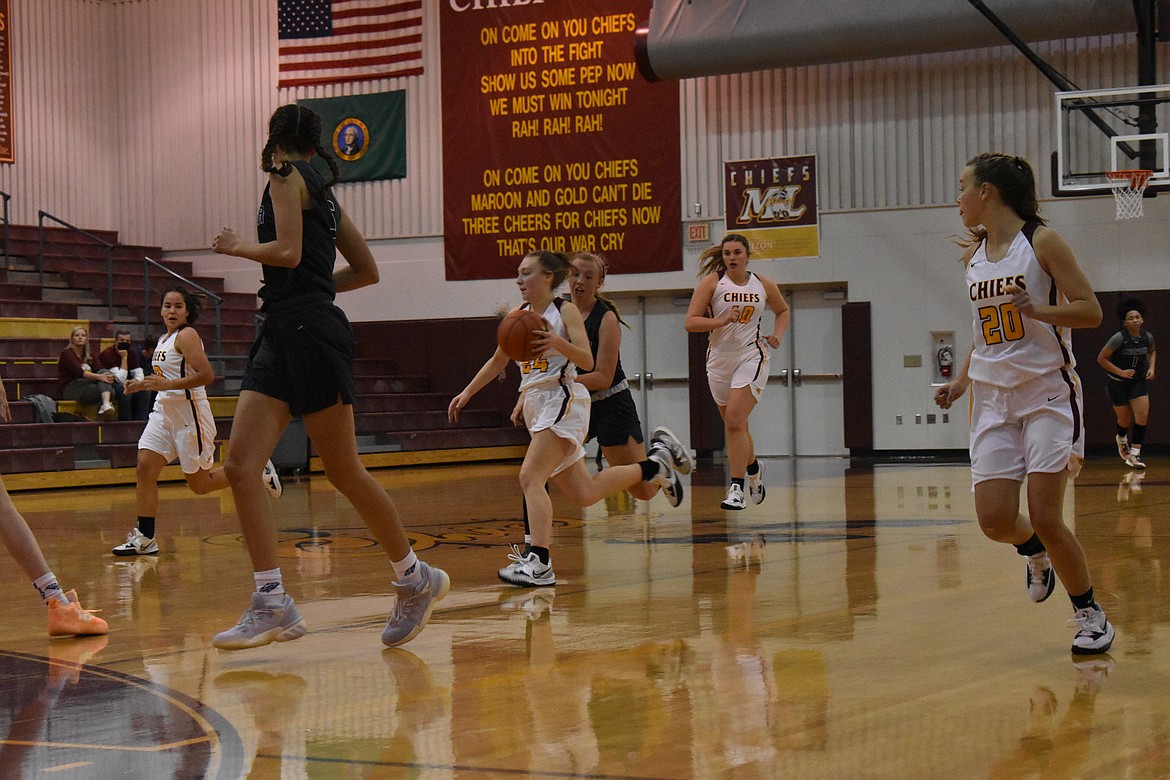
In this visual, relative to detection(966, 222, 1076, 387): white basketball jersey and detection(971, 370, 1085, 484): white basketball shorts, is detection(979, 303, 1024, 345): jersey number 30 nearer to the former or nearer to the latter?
detection(966, 222, 1076, 387): white basketball jersey

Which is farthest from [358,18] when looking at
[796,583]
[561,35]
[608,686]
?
[608,686]

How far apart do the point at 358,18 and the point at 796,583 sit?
1778cm

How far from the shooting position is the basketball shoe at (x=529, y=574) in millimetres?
6387

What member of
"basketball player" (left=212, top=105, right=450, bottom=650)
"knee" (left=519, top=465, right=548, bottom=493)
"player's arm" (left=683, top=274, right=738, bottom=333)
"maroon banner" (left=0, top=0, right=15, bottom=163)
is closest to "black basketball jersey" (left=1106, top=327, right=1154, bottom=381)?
"player's arm" (left=683, top=274, right=738, bottom=333)

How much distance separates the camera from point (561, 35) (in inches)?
827

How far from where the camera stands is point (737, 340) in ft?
33.3

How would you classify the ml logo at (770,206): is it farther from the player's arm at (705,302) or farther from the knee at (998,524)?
the knee at (998,524)

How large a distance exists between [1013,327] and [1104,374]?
15138mm

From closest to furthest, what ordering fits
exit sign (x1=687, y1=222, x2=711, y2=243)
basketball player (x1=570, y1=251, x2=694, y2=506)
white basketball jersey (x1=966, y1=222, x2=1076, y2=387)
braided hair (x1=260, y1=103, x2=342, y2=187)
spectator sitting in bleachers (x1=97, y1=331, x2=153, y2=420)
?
1. white basketball jersey (x1=966, y1=222, x2=1076, y2=387)
2. braided hair (x1=260, y1=103, x2=342, y2=187)
3. basketball player (x1=570, y1=251, x2=694, y2=506)
4. spectator sitting in bleachers (x1=97, y1=331, x2=153, y2=420)
5. exit sign (x1=687, y1=222, x2=711, y2=243)

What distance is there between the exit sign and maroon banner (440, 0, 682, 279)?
0.20 metres

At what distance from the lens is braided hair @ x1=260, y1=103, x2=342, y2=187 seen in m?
4.80

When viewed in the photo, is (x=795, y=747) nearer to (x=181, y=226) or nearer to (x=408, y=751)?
(x=408, y=751)

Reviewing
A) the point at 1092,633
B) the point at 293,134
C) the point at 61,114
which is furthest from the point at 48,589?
the point at 61,114

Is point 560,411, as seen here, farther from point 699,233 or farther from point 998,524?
point 699,233
